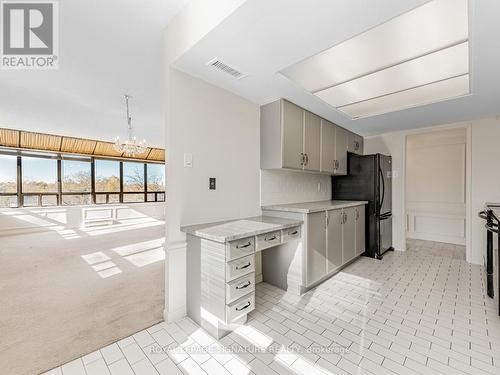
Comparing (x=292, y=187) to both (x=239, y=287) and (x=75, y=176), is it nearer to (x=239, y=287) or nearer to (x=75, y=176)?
(x=239, y=287)

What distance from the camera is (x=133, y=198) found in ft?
28.0

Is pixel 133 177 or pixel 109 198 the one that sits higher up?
pixel 133 177

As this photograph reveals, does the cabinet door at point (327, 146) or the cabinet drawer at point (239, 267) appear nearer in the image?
the cabinet drawer at point (239, 267)

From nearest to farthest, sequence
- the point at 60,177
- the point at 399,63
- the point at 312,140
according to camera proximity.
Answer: the point at 399,63 → the point at 312,140 → the point at 60,177

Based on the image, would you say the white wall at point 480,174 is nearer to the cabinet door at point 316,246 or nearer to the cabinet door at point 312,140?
the cabinet door at point 312,140

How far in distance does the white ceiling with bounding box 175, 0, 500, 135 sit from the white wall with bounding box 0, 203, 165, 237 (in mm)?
6951

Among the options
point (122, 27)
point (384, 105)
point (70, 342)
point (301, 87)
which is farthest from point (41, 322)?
point (384, 105)

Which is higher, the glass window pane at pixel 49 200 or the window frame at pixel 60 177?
the window frame at pixel 60 177

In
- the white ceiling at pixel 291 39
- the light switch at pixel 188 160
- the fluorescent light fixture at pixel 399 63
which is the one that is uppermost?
the fluorescent light fixture at pixel 399 63

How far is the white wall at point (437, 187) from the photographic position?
4828 mm

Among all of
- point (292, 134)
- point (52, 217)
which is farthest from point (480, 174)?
point (52, 217)

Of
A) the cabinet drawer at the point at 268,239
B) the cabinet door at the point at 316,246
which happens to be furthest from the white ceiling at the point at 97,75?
the cabinet door at the point at 316,246

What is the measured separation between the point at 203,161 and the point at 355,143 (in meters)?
3.30

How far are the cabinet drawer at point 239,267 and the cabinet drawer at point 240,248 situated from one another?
0.05 metres
